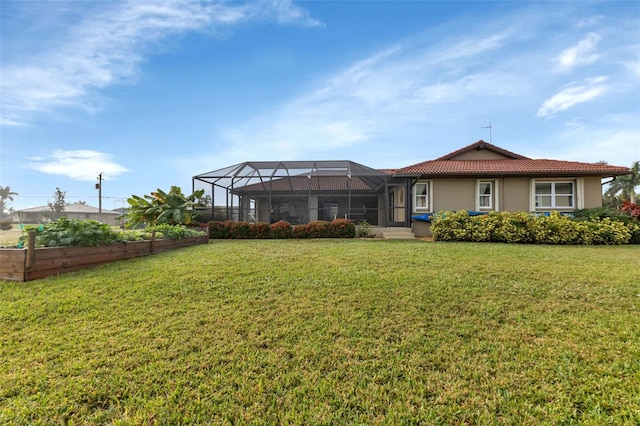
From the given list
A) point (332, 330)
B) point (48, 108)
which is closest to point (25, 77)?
point (48, 108)

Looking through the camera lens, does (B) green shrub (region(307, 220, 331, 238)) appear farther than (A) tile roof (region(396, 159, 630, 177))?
No

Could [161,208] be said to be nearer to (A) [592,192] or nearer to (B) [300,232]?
(B) [300,232]

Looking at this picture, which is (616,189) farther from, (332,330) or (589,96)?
(332,330)

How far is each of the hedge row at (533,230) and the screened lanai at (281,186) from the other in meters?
3.67

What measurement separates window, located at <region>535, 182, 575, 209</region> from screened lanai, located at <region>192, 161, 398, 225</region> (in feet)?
24.6

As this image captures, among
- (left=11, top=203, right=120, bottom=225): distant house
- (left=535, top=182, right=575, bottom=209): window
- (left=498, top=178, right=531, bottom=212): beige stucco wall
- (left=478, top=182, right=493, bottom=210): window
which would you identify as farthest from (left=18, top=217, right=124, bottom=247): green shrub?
(left=11, top=203, right=120, bottom=225): distant house

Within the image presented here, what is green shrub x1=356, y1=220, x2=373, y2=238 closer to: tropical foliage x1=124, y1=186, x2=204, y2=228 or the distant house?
tropical foliage x1=124, y1=186, x2=204, y2=228

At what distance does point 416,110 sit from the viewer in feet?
41.6

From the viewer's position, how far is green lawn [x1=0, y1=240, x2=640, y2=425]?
194cm

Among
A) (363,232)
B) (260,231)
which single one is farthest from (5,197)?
(363,232)

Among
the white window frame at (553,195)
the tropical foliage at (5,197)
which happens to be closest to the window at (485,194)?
the white window frame at (553,195)

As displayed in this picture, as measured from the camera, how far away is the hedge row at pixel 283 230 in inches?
463

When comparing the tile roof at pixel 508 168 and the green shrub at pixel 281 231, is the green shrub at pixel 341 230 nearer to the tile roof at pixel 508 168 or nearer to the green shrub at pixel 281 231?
the green shrub at pixel 281 231

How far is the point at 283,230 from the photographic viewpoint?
11.8 metres
